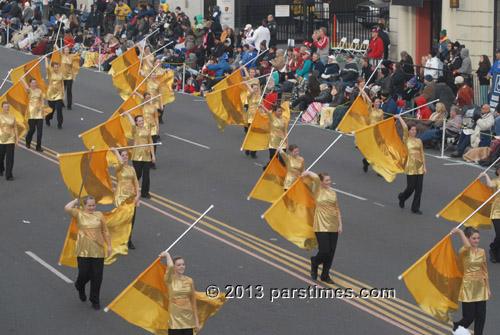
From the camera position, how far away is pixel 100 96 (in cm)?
2869

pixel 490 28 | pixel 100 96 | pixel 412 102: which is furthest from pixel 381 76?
pixel 100 96

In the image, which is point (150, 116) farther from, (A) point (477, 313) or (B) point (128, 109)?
(A) point (477, 313)

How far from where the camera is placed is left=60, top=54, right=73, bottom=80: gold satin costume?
25.0 meters

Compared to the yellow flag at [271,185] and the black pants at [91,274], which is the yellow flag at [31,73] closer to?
the yellow flag at [271,185]

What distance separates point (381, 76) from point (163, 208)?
33.2 feet

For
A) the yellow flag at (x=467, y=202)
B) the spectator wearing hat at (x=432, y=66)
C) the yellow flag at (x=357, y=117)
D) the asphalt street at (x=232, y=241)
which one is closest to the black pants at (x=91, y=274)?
the asphalt street at (x=232, y=241)

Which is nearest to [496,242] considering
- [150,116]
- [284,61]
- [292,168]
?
[292,168]

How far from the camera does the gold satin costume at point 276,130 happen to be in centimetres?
1886

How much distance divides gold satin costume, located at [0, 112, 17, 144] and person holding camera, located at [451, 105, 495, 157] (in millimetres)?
9697

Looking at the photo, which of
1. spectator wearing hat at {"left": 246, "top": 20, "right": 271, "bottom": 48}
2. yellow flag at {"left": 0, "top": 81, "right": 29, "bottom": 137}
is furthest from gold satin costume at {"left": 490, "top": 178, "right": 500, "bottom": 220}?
spectator wearing hat at {"left": 246, "top": 20, "right": 271, "bottom": 48}

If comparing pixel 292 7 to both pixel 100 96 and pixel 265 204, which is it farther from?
pixel 265 204

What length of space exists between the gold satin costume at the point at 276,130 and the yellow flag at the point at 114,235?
5.49 meters

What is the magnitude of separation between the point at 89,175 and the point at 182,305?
18.2 feet

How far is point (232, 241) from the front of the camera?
1563 centimetres
